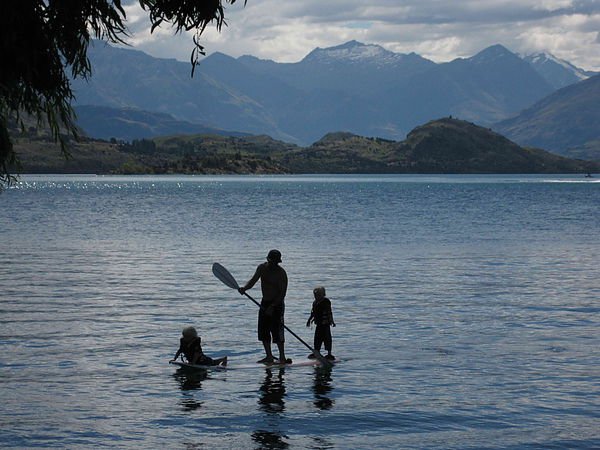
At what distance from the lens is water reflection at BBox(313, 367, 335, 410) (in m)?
21.2

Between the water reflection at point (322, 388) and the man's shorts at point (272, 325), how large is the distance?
1.44m

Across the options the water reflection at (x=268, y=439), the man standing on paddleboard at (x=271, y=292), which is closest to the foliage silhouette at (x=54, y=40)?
the water reflection at (x=268, y=439)

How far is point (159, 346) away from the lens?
92.9 ft

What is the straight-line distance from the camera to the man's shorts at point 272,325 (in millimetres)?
24391

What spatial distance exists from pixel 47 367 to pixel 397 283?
78.9 ft

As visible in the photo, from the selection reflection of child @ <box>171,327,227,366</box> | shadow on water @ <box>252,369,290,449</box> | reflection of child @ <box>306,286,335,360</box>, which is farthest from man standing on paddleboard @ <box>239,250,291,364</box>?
reflection of child @ <box>171,327,227,366</box>

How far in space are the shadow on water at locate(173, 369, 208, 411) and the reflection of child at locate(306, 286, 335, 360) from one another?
331cm

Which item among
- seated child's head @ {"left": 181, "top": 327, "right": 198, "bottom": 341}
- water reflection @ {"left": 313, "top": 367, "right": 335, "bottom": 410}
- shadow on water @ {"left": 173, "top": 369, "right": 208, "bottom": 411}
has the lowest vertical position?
shadow on water @ {"left": 173, "top": 369, "right": 208, "bottom": 411}

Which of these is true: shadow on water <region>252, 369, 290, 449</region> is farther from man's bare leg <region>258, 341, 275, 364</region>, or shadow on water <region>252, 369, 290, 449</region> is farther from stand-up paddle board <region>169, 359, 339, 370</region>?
man's bare leg <region>258, 341, 275, 364</region>

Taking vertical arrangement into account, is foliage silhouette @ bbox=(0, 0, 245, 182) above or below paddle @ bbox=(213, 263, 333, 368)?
above

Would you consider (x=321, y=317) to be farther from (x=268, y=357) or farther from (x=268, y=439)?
(x=268, y=439)

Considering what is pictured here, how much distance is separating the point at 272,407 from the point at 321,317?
17.5 ft

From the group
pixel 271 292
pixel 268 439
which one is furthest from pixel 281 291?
pixel 268 439

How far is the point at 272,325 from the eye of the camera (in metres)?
24.6
